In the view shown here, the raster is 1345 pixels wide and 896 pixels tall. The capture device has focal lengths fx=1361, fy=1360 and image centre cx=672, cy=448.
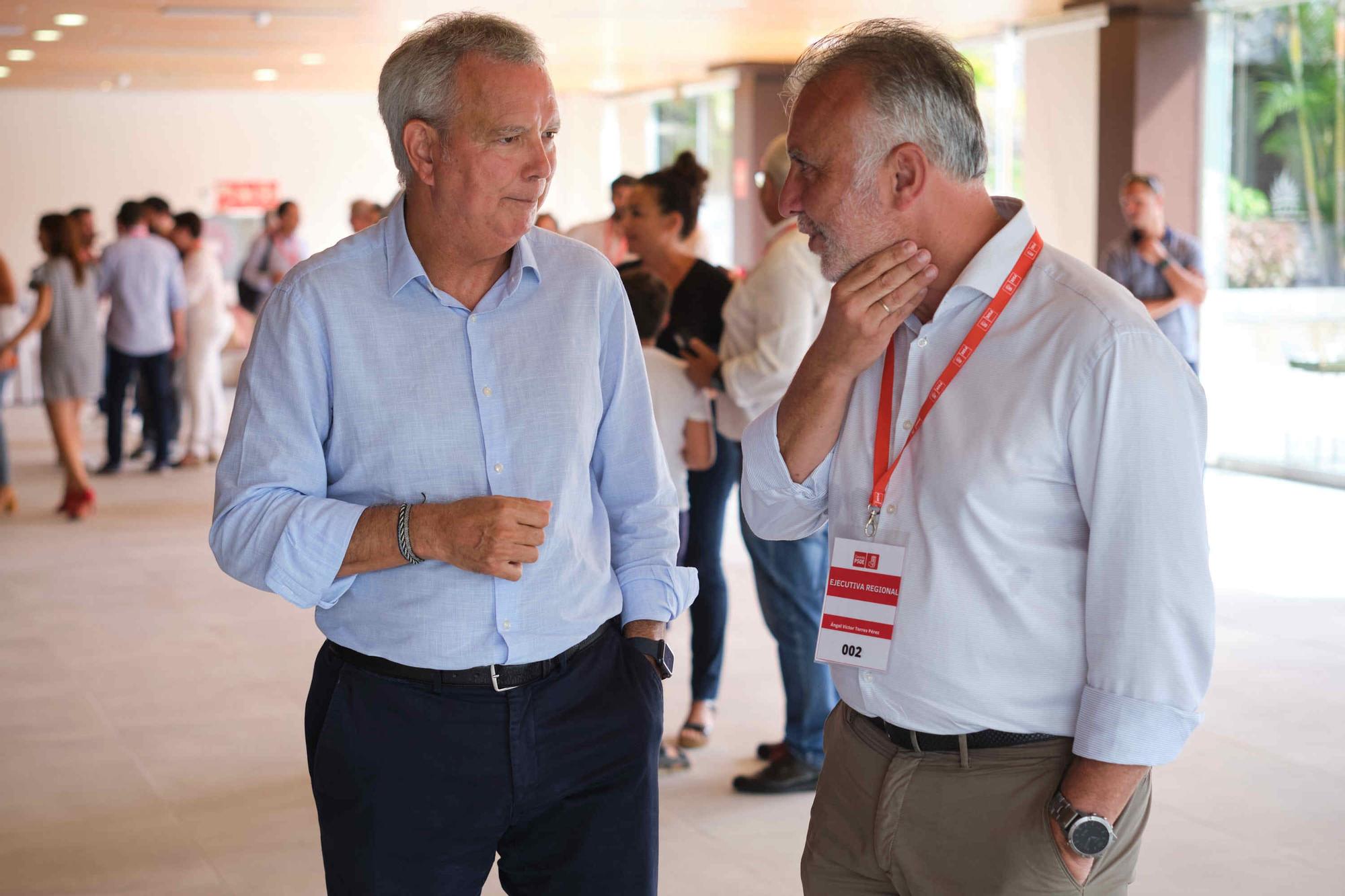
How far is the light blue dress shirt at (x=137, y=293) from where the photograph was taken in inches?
364

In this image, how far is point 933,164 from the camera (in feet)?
5.05

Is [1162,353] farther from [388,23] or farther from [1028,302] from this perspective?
[388,23]

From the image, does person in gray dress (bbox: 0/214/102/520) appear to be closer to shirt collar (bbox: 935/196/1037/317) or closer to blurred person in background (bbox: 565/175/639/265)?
blurred person in background (bbox: 565/175/639/265)

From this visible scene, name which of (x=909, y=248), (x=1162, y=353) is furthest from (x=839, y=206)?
(x=1162, y=353)

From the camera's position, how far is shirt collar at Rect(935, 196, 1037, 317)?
5.09 feet

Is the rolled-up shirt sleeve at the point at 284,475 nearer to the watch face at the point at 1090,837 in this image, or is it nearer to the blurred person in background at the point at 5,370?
the watch face at the point at 1090,837

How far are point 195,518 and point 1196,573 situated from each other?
24.7ft

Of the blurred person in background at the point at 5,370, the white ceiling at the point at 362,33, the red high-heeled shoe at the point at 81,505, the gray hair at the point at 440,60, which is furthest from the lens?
the white ceiling at the point at 362,33

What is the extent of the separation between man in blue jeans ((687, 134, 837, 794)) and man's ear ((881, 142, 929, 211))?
7.29 ft

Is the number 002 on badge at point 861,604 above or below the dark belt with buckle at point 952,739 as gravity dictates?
above

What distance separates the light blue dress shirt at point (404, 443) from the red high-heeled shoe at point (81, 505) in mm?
6959

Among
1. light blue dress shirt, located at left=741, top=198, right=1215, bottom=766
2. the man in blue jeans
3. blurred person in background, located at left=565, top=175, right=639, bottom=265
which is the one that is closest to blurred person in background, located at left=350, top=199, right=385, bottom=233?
blurred person in background, located at left=565, top=175, right=639, bottom=265

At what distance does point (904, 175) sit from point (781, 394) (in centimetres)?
224

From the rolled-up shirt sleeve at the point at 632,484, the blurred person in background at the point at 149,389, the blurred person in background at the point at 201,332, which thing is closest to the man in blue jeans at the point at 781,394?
the rolled-up shirt sleeve at the point at 632,484
